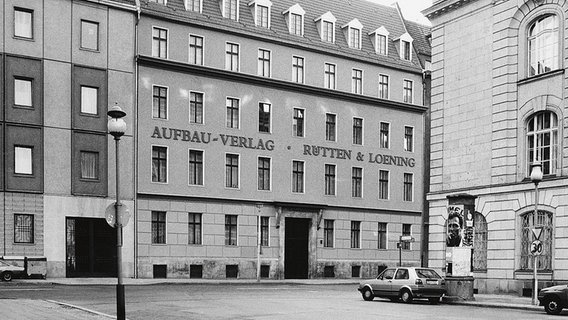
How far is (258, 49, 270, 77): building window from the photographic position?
47688 mm

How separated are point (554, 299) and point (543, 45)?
42.8 ft

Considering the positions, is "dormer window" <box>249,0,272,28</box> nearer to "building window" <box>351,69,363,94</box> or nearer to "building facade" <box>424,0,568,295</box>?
"building window" <box>351,69,363,94</box>

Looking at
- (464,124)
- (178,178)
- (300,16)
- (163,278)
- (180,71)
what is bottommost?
(163,278)

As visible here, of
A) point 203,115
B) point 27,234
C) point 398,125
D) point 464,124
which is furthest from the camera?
point 398,125

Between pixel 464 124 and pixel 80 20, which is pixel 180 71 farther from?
pixel 464 124

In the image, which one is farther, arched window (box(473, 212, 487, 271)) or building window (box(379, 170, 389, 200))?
building window (box(379, 170, 389, 200))

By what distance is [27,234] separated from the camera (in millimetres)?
38094

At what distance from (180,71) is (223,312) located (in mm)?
25289

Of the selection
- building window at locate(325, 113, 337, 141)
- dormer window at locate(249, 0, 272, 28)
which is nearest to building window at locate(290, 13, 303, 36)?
dormer window at locate(249, 0, 272, 28)

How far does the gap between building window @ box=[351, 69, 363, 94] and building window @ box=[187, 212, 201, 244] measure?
50.3 ft

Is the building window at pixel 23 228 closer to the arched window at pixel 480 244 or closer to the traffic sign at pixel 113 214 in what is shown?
the traffic sign at pixel 113 214

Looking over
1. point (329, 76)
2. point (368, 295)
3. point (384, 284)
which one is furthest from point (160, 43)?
point (384, 284)

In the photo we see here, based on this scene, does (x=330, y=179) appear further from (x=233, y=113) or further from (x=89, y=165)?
(x=89, y=165)


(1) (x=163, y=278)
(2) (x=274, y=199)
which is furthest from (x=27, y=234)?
(2) (x=274, y=199)
